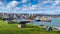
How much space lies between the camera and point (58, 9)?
2.93 metres

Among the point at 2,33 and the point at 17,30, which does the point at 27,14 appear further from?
the point at 2,33

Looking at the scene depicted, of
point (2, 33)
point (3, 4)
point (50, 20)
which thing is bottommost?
point (2, 33)

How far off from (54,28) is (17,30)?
1.82ft

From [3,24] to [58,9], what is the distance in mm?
852

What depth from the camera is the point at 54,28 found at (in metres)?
2.93

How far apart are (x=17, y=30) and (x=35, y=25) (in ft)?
0.92

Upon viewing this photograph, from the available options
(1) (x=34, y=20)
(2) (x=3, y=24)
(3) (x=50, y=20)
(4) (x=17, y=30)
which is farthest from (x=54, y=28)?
(2) (x=3, y=24)

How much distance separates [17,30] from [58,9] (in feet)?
2.26

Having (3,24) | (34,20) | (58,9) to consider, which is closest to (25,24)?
(34,20)

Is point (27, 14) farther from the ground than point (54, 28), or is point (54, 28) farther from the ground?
point (27, 14)

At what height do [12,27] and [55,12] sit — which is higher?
[55,12]

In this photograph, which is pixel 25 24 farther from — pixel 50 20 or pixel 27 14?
pixel 50 20

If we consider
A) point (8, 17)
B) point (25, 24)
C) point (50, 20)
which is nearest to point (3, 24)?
point (8, 17)

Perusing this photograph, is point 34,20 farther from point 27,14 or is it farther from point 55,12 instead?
point 55,12
